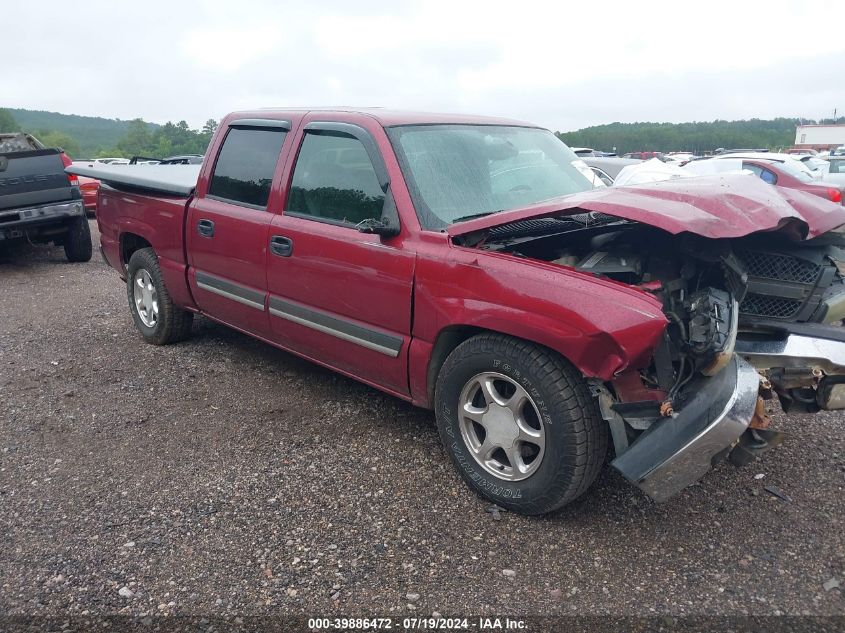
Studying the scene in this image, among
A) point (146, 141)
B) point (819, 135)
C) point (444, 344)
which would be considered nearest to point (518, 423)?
point (444, 344)

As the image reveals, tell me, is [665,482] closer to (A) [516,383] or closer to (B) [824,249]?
(A) [516,383]

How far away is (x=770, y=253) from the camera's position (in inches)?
120

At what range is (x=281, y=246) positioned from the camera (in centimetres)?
380

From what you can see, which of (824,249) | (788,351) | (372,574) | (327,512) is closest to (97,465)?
(327,512)

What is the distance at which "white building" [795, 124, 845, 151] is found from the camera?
52781mm

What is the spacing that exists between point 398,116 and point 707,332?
2015mm

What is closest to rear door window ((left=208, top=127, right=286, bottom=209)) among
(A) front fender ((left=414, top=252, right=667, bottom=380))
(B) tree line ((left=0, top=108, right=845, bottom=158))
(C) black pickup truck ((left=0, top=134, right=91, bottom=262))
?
(A) front fender ((left=414, top=252, right=667, bottom=380))

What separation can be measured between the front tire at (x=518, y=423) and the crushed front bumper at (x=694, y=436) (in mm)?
214

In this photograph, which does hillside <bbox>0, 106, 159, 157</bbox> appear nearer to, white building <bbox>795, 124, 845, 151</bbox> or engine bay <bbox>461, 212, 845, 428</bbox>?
white building <bbox>795, 124, 845, 151</bbox>

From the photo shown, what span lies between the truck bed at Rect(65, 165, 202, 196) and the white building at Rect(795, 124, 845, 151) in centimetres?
5779

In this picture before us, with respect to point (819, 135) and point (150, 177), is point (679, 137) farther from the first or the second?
point (150, 177)

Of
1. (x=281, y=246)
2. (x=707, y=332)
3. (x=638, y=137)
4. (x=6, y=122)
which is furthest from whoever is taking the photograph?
(x=6, y=122)

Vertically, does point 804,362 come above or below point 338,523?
above

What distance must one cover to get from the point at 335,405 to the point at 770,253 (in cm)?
251
